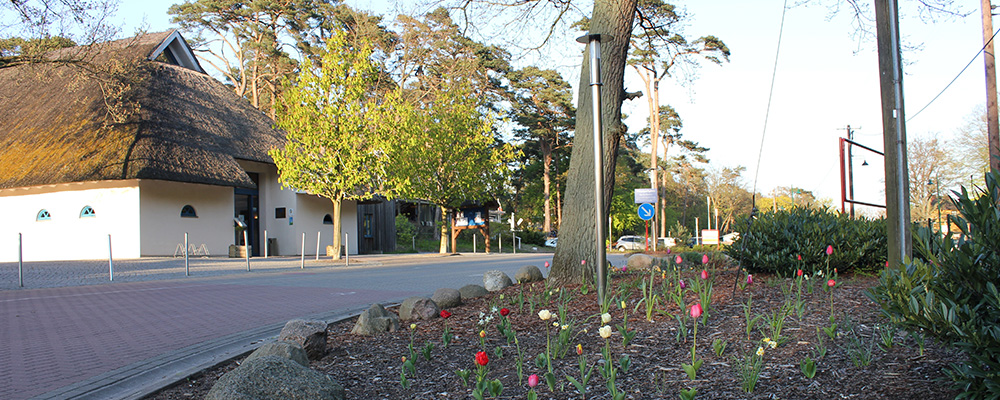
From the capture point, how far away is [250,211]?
1107 inches

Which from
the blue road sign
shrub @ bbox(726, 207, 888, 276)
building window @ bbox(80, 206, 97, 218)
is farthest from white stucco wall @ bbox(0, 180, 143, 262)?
shrub @ bbox(726, 207, 888, 276)

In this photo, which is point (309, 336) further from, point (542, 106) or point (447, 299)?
point (542, 106)

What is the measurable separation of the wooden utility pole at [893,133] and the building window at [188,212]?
23544 millimetres

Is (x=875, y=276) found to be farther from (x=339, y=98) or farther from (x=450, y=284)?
(x=339, y=98)

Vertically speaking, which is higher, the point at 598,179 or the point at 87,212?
the point at 87,212

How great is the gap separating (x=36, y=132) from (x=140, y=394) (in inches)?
986

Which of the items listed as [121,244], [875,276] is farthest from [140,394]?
[121,244]

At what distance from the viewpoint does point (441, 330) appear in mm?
5477

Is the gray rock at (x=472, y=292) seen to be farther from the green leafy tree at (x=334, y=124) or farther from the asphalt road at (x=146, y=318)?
the green leafy tree at (x=334, y=124)

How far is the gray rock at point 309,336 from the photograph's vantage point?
463 cm

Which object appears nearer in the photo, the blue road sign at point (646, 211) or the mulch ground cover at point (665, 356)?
the mulch ground cover at point (665, 356)

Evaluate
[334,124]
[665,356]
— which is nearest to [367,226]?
[334,124]

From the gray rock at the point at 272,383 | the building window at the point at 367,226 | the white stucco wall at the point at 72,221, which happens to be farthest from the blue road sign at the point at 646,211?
the gray rock at the point at 272,383

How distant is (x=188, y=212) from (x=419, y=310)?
2079 centimetres
